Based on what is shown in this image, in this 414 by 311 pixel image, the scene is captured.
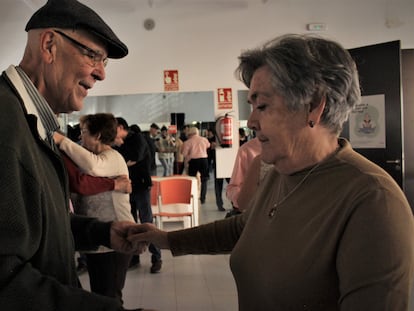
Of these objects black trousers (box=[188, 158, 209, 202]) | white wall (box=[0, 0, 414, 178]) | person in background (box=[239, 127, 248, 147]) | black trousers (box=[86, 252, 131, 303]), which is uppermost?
white wall (box=[0, 0, 414, 178])

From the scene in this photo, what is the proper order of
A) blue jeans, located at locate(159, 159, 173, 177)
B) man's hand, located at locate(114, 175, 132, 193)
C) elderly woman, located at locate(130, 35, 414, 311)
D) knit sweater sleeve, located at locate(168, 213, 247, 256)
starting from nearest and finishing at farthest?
1. elderly woman, located at locate(130, 35, 414, 311)
2. knit sweater sleeve, located at locate(168, 213, 247, 256)
3. man's hand, located at locate(114, 175, 132, 193)
4. blue jeans, located at locate(159, 159, 173, 177)

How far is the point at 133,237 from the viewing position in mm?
1646

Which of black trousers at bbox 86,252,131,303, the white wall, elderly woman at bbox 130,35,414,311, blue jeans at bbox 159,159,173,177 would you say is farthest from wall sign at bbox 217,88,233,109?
elderly woman at bbox 130,35,414,311

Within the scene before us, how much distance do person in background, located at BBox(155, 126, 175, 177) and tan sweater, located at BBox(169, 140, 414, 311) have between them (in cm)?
545

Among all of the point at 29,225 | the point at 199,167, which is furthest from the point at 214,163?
the point at 29,225

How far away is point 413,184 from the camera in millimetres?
4789

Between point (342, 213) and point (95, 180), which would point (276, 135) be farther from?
point (95, 180)

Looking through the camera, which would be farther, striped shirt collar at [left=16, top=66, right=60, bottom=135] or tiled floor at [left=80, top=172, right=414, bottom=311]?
tiled floor at [left=80, top=172, right=414, bottom=311]

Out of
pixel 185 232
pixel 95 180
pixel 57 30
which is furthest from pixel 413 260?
pixel 95 180

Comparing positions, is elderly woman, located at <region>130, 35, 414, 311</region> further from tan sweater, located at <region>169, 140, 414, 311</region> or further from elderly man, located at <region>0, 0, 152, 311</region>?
elderly man, located at <region>0, 0, 152, 311</region>

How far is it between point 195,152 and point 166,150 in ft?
1.77

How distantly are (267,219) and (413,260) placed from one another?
444 mm

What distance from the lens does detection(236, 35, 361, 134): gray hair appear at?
1062 millimetres

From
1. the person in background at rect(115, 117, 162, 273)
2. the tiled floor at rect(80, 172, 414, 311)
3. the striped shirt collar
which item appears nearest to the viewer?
the striped shirt collar
